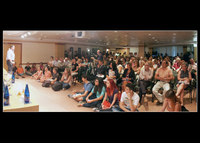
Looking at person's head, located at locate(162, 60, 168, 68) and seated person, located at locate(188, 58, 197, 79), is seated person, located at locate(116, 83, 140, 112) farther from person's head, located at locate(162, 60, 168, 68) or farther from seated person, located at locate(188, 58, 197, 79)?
seated person, located at locate(188, 58, 197, 79)

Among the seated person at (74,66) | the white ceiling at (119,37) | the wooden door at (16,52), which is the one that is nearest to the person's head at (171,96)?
the white ceiling at (119,37)

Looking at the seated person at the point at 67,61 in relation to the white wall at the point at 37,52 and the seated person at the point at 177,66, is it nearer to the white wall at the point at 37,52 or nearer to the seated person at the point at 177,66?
the white wall at the point at 37,52

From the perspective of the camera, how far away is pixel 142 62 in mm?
4102

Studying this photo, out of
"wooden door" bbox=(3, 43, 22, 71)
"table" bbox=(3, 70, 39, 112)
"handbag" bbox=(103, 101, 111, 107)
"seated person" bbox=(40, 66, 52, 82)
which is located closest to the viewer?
"table" bbox=(3, 70, 39, 112)

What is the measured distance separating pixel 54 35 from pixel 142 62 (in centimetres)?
191

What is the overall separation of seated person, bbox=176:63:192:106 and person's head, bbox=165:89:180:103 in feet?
0.29

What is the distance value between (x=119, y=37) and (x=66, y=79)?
1.41m

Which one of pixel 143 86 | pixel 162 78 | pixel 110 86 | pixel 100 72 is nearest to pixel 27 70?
pixel 100 72

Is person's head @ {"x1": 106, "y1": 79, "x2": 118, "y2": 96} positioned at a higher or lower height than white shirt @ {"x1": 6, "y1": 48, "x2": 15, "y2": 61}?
lower

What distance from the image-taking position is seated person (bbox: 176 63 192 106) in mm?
3969

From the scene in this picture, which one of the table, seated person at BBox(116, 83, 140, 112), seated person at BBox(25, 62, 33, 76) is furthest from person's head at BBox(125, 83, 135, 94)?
seated person at BBox(25, 62, 33, 76)

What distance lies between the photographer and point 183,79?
13.0ft
